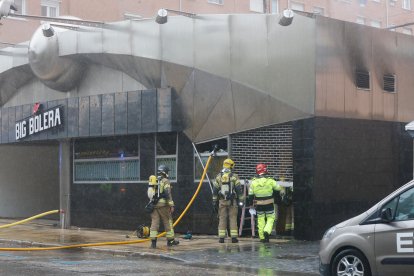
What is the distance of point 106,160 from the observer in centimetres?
2084

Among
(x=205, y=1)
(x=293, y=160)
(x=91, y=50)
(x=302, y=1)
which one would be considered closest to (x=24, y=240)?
(x=91, y=50)

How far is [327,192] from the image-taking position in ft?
52.9

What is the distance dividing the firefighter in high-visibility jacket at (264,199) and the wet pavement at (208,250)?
0.33 m

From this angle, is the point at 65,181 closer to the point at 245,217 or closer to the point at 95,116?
the point at 95,116

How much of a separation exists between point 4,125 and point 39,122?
2208 mm

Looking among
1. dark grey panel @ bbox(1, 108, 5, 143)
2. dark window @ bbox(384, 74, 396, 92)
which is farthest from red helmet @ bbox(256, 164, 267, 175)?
dark grey panel @ bbox(1, 108, 5, 143)

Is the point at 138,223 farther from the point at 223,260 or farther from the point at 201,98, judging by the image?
the point at 223,260

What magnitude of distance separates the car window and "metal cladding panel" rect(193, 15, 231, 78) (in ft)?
26.7

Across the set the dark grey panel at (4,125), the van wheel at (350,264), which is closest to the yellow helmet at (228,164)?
the van wheel at (350,264)

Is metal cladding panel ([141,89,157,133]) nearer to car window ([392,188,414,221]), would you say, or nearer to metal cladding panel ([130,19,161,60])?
metal cladding panel ([130,19,161,60])

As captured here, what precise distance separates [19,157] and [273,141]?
1338 cm

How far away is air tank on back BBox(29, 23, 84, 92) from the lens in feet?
66.8

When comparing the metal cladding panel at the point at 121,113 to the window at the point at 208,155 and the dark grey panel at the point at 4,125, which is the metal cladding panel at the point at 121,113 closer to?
the window at the point at 208,155

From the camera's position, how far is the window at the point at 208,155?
17422 millimetres
